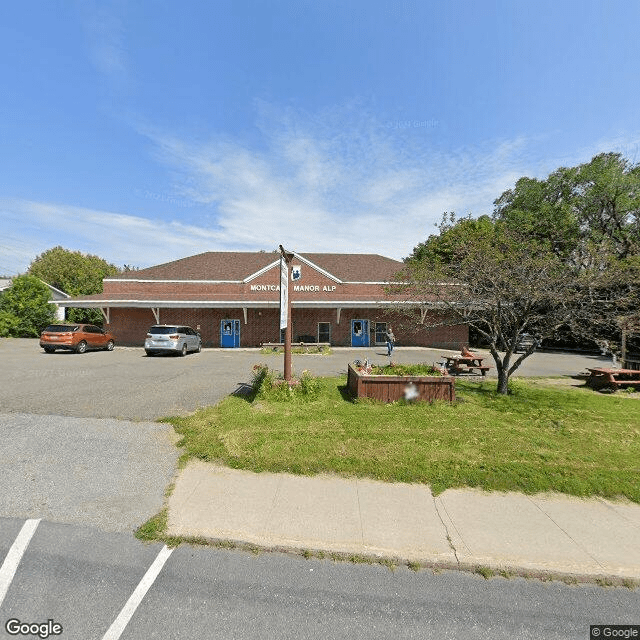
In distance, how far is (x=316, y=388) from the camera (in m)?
8.36

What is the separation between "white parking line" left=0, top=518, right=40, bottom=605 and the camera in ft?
9.05

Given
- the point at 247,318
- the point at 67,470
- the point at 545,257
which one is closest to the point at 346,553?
the point at 67,470

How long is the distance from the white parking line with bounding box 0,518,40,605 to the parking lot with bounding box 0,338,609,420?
347 centimetres

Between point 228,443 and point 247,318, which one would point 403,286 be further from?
point 247,318

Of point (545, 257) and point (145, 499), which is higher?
point (545, 257)

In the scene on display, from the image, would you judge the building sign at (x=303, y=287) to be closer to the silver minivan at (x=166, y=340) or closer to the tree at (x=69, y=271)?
the silver minivan at (x=166, y=340)

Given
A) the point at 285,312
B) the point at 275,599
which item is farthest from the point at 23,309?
the point at 275,599

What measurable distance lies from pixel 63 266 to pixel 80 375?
51.5m

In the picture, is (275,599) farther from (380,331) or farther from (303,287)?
(303,287)

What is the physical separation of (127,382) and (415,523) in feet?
32.4

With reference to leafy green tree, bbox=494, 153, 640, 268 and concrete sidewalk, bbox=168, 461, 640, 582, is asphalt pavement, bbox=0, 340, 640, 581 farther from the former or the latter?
leafy green tree, bbox=494, 153, 640, 268

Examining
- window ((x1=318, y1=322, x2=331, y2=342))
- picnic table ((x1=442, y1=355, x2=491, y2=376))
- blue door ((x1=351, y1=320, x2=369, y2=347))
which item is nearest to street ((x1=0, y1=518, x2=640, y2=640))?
picnic table ((x1=442, y1=355, x2=491, y2=376))

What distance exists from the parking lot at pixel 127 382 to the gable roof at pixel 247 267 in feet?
35.6

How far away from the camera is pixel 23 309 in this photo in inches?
1126
